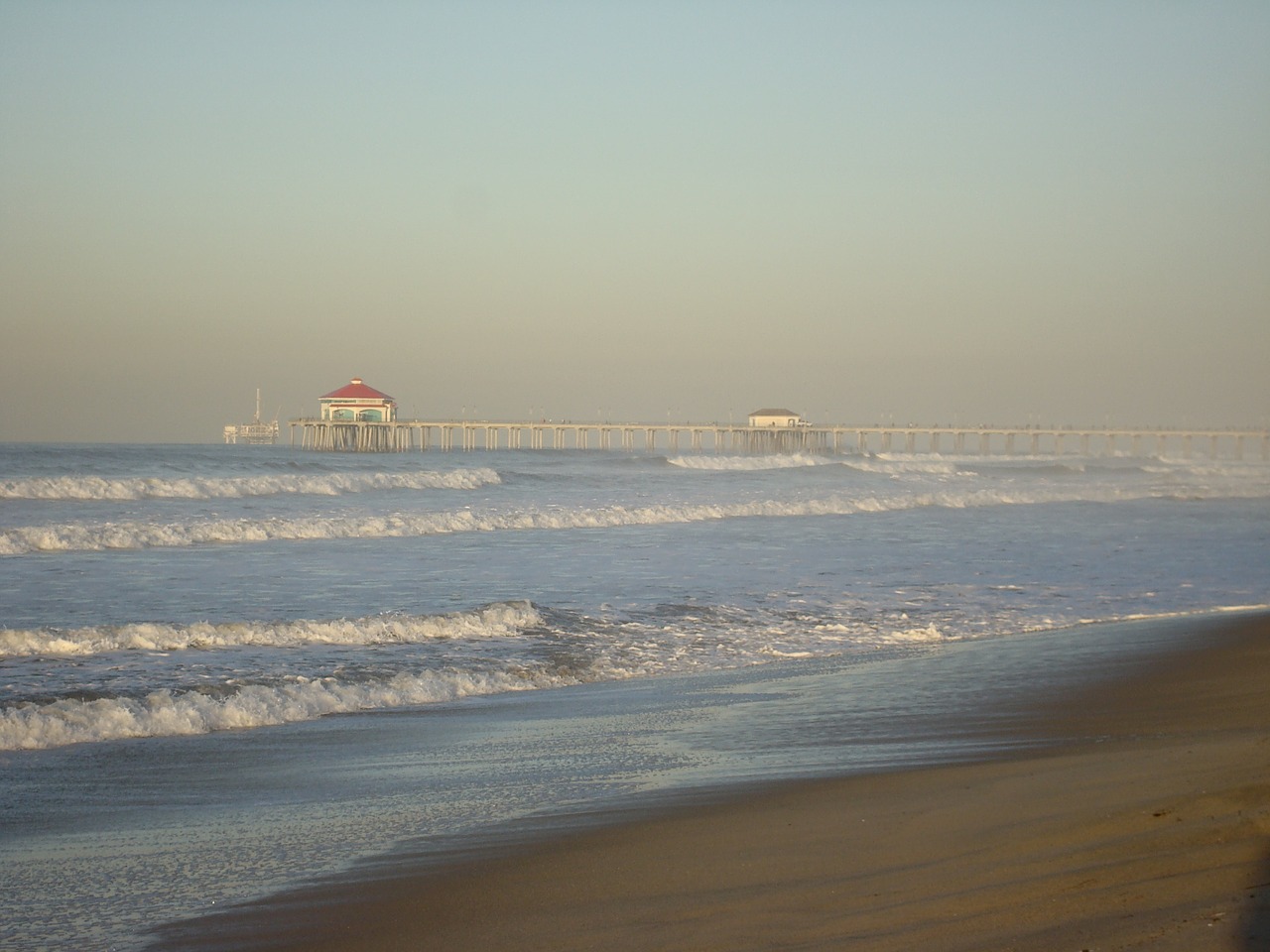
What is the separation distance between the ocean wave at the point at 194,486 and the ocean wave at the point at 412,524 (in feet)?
26.8

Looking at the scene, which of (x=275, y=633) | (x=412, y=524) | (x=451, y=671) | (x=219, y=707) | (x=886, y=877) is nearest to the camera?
(x=886, y=877)

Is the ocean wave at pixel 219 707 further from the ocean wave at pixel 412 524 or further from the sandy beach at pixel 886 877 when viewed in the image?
the ocean wave at pixel 412 524

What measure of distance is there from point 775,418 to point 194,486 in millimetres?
71735

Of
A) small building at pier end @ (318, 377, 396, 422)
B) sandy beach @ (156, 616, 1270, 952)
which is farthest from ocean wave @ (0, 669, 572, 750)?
small building at pier end @ (318, 377, 396, 422)

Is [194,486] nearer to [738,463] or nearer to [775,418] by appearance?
[738,463]

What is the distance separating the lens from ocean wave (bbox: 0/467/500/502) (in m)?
28.4

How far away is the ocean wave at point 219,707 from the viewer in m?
6.39

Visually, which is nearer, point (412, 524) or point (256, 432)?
point (412, 524)

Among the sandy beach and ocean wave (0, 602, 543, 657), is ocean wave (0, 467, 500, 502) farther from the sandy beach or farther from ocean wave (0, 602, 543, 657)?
the sandy beach

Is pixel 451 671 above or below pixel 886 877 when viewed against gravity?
below

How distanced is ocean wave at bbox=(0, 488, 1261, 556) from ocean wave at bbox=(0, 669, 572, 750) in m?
11.1

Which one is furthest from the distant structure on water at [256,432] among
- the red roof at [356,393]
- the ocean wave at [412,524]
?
the ocean wave at [412,524]

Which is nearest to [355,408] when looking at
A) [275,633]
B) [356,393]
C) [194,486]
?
[356,393]

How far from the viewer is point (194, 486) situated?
29844 mm
